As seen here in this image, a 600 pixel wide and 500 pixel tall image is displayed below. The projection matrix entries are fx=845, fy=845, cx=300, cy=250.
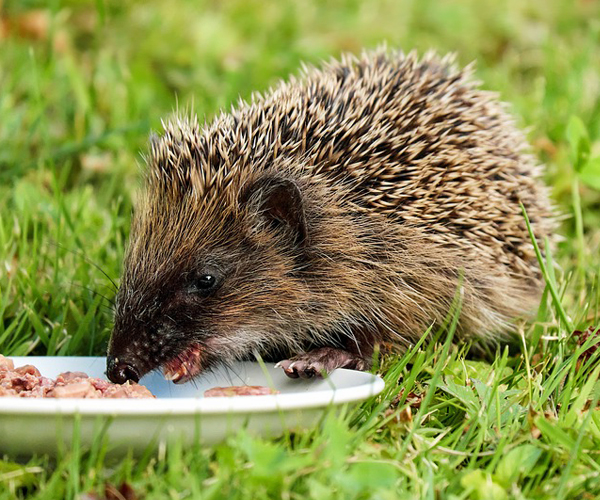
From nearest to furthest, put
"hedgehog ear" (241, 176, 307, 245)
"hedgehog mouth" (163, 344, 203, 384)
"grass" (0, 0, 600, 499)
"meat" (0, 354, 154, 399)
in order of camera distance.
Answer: "grass" (0, 0, 600, 499)
"meat" (0, 354, 154, 399)
"hedgehog mouth" (163, 344, 203, 384)
"hedgehog ear" (241, 176, 307, 245)

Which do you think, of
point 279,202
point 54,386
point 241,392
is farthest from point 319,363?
point 54,386

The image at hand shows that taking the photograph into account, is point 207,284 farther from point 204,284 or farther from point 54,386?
point 54,386

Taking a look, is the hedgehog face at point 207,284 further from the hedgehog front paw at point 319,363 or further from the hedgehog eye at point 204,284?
the hedgehog front paw at point 319,363

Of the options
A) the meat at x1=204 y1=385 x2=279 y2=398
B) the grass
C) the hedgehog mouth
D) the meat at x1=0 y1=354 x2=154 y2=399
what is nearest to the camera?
the grass

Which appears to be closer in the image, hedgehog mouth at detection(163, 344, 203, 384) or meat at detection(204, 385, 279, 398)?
meat at detection(204, 385, 279, 398)

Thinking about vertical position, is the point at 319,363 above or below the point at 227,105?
below

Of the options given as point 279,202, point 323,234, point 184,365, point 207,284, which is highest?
point 279,202

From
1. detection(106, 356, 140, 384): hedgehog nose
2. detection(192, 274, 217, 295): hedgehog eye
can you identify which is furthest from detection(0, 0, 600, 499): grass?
detection(192, 274, 217, 295): hedgehog eye

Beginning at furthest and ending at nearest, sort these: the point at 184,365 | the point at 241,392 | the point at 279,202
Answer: the point at 279,202, the point at 184,365, the point at 241,392

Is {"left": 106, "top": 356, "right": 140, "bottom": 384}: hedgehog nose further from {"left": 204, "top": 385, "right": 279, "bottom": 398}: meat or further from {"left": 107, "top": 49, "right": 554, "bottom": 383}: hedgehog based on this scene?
{"left": 204, "top": 385, "right": 279, "bottom": 398}: meat
